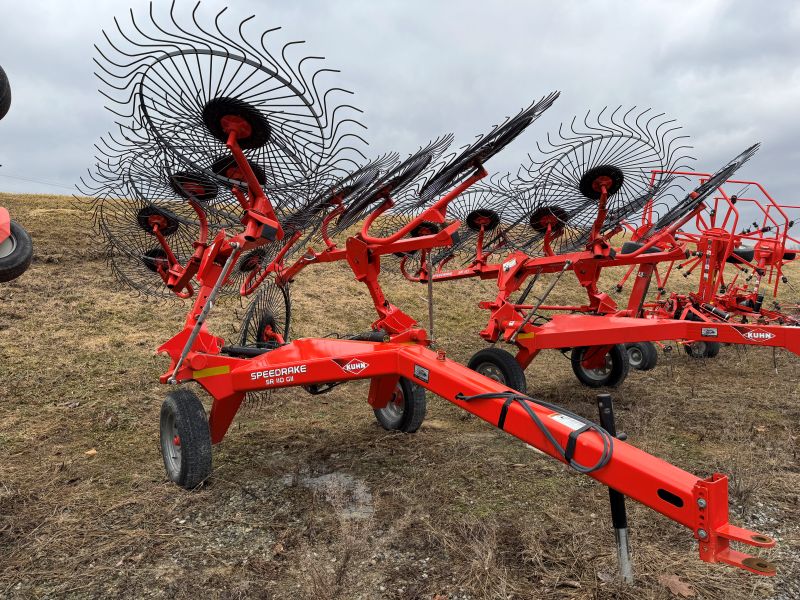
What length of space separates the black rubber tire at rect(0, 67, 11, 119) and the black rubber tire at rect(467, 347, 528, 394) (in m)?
5.16

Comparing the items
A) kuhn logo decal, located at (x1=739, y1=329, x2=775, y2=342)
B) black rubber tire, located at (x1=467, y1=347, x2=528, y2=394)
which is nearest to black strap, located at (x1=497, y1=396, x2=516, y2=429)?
black rubber tire, located at (x1=467, y1=347, x2=528, y2=394)

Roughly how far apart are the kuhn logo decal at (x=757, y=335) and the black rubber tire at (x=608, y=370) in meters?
1.53

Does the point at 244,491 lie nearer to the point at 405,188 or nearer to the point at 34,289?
the point at 405,188

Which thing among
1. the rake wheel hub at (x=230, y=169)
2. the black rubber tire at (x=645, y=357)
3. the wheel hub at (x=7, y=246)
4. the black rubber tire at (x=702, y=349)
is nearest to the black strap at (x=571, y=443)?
the wheel hub at (x=7, y=246)

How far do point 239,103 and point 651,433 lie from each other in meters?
4.67

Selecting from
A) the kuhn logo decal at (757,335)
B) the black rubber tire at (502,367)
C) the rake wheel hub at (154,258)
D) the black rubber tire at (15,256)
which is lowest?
the black rubber tire at (502,367)

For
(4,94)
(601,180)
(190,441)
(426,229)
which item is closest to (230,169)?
(190,441)

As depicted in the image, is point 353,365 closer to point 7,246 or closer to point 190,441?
point 190,441

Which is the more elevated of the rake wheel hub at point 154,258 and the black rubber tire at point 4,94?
the black rubber tire at point 4,94

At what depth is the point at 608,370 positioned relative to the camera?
25.5ft

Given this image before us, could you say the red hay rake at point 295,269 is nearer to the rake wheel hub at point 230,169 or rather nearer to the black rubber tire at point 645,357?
the rake wheel hub at point 230,169

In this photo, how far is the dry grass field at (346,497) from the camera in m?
2.97

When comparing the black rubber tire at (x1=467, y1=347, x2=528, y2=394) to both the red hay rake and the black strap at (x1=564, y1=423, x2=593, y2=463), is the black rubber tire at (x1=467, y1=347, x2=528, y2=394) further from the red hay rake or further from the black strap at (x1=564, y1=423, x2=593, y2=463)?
the black strap at (x1=564, y1=423, x2=593, y2=463)

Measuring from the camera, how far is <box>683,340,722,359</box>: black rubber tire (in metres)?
10.1
